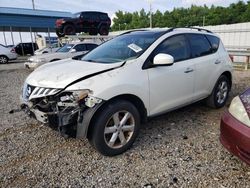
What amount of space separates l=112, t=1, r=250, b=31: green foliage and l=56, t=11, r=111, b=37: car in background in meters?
41.1

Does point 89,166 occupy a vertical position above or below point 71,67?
below

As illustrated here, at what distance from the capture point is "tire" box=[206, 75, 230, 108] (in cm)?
469

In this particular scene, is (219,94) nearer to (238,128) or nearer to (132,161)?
(238,128)

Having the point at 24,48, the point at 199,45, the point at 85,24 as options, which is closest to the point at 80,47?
the point at 85,24

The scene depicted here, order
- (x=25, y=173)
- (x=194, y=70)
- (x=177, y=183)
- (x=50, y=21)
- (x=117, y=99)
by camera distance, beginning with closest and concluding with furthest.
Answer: (x=177, y=183) < (x=25, y=173) < (x=117, y=99) < (x=194, y=70) < (x=50, y=21)

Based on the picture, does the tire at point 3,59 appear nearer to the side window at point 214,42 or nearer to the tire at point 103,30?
the tire at point 103,30

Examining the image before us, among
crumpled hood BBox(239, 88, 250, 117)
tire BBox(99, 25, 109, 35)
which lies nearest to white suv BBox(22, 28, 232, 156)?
crumpled hood BBox(239, 88, 250, 117)

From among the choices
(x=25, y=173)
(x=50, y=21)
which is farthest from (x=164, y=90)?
(x=50, y=21)

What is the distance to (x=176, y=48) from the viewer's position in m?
3.86

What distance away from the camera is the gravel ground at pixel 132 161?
263 cm

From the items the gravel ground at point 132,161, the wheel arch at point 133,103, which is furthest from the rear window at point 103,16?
the wheel arch at point 133,103

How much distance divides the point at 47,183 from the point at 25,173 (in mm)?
375

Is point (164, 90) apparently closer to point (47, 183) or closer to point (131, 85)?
point (131, 85)

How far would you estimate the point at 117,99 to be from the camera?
3027mm
